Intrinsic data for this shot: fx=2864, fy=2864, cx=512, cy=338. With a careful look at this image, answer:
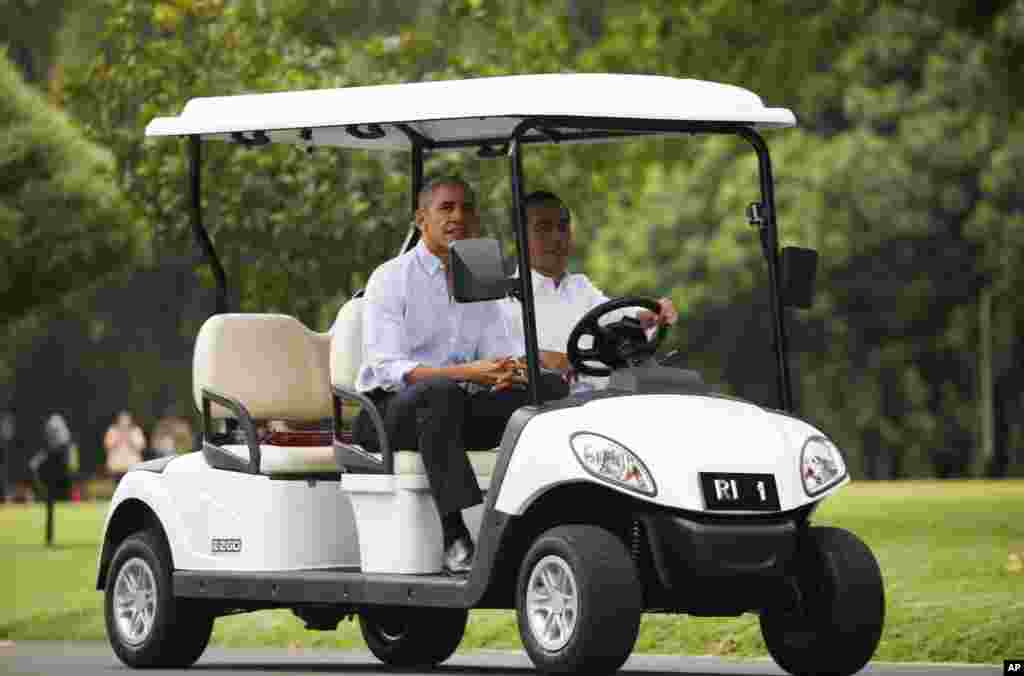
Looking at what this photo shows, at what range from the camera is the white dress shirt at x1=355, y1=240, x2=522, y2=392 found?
11.7 m

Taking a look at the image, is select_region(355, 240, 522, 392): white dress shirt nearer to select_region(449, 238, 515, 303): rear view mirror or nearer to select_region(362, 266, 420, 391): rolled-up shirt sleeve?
select_region(362, 266, 420, 391): rolled-up shirt sleeve

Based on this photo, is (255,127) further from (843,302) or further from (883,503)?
(843,302)

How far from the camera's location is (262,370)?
13.2 meters

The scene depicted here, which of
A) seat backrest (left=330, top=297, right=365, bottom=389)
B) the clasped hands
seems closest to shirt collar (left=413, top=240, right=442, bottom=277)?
seat backrest (left=330, top=297, right=365, bottom=389)

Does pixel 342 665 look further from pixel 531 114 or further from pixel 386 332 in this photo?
pixel 531 114

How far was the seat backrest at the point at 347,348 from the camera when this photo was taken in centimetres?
1200

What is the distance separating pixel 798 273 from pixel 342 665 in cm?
353

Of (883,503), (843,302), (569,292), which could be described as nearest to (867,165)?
(843,302)

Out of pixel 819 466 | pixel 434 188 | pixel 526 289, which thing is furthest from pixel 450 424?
pixel 819 466

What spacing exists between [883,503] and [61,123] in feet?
69.8

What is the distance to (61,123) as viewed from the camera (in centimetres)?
4228

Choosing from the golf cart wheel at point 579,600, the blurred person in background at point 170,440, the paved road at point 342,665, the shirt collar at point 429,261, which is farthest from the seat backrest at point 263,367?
the blurred person in background at point 170,440

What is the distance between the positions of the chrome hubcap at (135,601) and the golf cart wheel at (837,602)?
329 cm

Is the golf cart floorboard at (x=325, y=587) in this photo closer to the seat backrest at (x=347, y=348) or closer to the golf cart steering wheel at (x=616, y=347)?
the seat backrest at (x=347, y=348)
